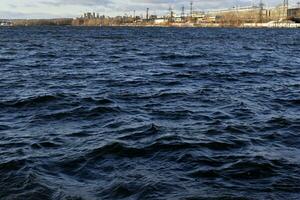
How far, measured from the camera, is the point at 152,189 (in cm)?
968

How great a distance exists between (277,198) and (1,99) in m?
13.1

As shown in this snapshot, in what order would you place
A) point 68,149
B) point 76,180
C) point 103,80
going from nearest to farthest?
point 76,180, point 68,149, point 103,80

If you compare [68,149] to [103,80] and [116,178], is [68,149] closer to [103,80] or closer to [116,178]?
[116,178]

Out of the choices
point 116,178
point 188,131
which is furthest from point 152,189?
point 188,131

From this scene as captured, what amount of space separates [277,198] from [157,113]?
801 centimetres

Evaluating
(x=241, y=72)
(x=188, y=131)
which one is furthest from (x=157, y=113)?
(x=241, y=72)

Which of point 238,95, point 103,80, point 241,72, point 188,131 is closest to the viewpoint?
point 188,131

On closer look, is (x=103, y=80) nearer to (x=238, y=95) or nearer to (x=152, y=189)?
(x=238, y=95)

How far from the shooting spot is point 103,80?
2550 cm

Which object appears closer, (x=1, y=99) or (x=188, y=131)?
(x=188, y=131)

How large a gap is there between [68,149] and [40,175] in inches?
77.4

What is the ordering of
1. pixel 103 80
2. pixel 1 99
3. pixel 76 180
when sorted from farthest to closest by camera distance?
pixel 103 80 → pixel 1 99 → pixel 76 180

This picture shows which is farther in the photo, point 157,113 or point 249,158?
point 157,113

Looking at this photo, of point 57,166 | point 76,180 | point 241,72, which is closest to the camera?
point 76,180
